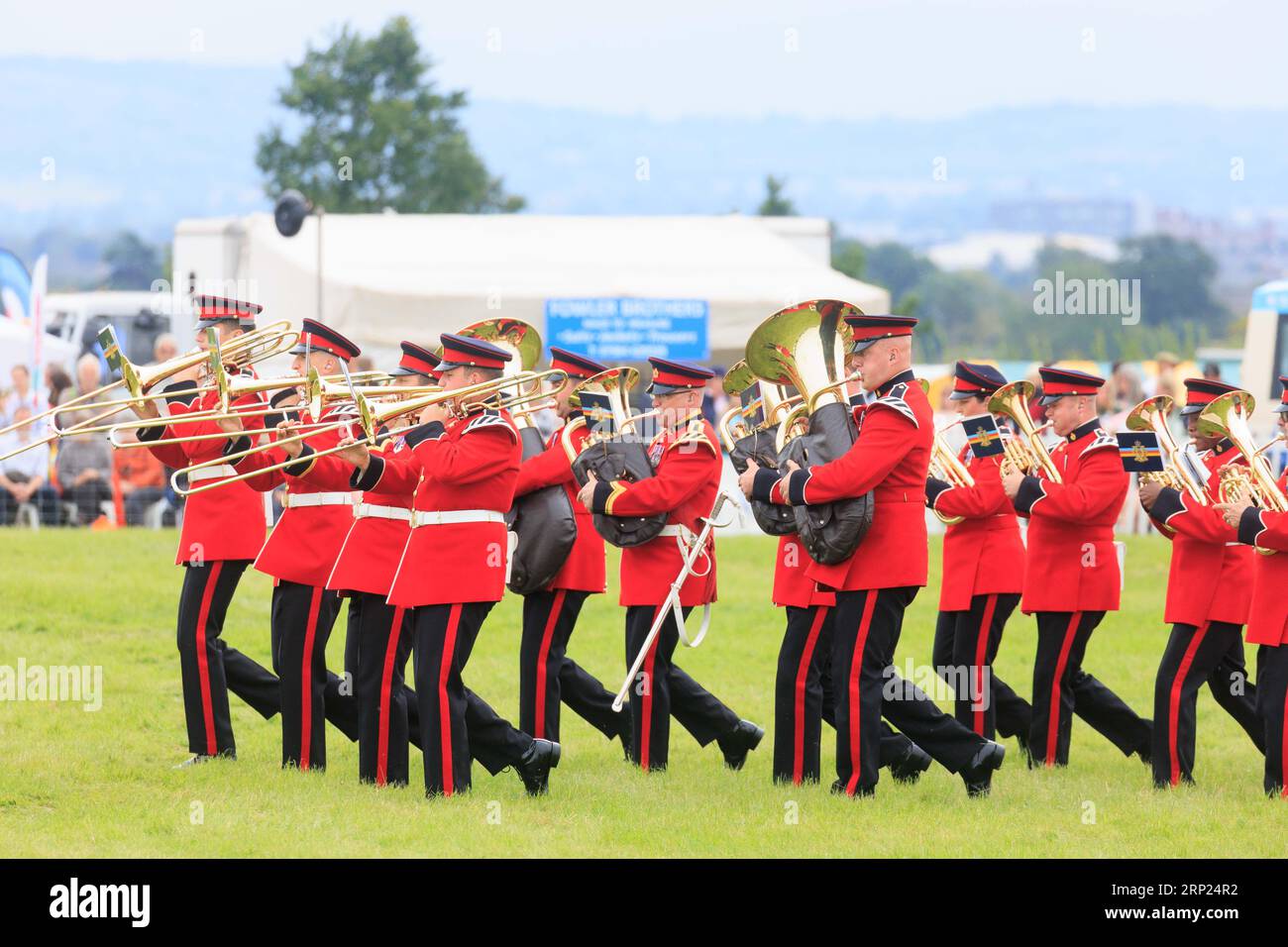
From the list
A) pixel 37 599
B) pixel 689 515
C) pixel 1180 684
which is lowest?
pixel 37 599

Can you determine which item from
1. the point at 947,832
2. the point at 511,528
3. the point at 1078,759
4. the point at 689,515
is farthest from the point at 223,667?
the point at 1078,759

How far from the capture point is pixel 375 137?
57.4 meters

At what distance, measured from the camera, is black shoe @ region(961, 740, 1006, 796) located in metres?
8.20

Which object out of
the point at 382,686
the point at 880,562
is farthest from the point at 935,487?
the point at 382,686

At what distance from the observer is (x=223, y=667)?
925 centimetres

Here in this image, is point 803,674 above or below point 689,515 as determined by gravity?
below

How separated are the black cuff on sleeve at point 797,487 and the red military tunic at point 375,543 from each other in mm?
1603

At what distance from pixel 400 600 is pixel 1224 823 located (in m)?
3.48

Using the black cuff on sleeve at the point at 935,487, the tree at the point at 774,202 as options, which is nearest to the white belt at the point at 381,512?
the black cuff on sleeve at the point at 935,487

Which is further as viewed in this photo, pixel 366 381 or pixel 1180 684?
pixel 366 381

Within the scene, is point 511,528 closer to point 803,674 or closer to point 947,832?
point 803,674

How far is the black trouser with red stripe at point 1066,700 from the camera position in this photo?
30.6 feet

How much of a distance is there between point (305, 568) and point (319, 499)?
1.07ft

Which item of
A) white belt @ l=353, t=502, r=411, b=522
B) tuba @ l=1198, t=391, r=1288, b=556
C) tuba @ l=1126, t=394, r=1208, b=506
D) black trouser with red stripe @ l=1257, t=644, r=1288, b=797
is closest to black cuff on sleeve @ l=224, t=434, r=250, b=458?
white belt @ l=353, t=502, r=411, b=522
